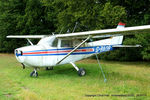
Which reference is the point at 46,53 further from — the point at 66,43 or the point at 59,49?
the point at 66,43

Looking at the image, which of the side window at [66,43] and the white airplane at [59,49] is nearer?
the white airplane at [59,49]

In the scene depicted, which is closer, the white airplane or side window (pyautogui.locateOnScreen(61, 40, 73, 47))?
the white airplane

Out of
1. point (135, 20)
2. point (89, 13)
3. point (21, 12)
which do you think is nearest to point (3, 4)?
point (21, 12)

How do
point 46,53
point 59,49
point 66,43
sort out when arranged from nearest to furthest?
point 46,53
point 59,49
point 66,43

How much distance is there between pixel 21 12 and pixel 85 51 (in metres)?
22.7

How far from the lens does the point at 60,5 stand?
66.9ft

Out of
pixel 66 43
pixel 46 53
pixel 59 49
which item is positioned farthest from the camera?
pixel 66 43

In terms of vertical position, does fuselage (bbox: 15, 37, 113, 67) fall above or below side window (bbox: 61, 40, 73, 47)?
below

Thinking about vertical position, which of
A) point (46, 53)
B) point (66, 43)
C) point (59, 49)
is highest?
point (66, 43)

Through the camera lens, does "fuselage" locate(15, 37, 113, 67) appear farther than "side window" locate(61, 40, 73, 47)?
No

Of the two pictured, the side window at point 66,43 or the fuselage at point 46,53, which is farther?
the side window at point 66,43

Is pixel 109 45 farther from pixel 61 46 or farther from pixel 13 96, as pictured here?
pixel 13 96

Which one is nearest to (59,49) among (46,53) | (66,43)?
(66,43)

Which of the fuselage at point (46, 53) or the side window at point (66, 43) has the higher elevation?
the side window at point (66, 43)
